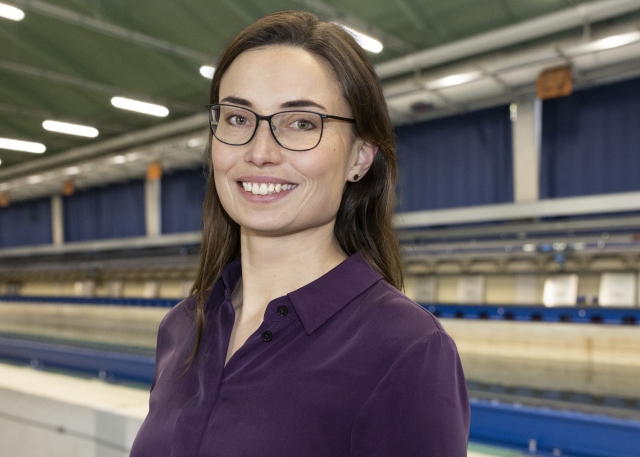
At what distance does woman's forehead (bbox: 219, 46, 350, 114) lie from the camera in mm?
841

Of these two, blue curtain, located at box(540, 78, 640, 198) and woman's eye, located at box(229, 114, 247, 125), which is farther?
blue curtain, located at box(540, 78, 640, 198)

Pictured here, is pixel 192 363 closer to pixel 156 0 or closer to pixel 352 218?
pixel 352 218

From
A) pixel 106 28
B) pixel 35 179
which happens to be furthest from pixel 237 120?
pixel 35 179

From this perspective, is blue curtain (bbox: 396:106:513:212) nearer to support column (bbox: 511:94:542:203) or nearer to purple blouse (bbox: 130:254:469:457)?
support column (bbox: 511:94:542:203)

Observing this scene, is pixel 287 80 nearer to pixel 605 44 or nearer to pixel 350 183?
pixel 350 183

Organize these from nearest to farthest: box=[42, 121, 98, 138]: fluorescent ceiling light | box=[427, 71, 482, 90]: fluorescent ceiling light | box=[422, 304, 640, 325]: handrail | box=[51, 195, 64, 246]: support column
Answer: box=[422, 304, 640, 325]: handrail
box=[427, 71, 482, 90]: fluorescent ceiling light
box=[42, 121, 98, 138]: fluorescent ceiling light
box=[51, 195, 64, 246]: support column

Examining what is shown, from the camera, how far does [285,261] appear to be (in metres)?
0.92

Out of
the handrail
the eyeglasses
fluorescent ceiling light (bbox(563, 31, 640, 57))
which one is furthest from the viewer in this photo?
the handrail

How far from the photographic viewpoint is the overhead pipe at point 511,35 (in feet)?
17.6

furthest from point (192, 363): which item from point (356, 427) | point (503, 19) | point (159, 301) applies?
point (159, 301)

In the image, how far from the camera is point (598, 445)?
3.33 m

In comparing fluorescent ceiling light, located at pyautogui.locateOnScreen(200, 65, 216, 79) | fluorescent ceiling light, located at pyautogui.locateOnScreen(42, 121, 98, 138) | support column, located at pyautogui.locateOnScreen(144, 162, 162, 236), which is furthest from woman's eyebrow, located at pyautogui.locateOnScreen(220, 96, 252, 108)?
support column, located at pyautogui.locateOnScreen(144, 162, 162, 236)

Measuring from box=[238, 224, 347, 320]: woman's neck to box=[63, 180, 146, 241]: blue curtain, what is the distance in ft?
43.5

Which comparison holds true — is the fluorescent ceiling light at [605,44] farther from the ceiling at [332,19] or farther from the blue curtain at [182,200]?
the blue curtain at [182,200]
